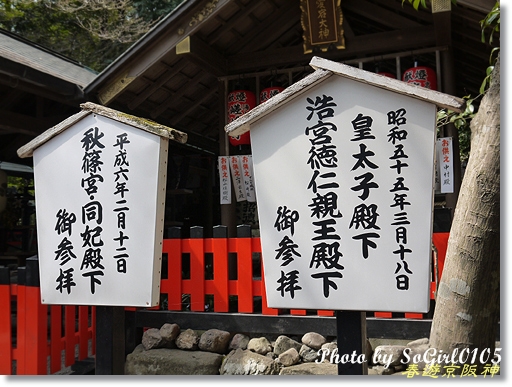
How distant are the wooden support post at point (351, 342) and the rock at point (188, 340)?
284 centimetres

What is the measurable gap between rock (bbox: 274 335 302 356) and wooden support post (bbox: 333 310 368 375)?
226 cm

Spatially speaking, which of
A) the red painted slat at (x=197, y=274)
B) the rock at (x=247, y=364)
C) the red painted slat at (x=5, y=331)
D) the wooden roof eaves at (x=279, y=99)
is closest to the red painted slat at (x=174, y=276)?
the red painted slat at (x=197, y=274)

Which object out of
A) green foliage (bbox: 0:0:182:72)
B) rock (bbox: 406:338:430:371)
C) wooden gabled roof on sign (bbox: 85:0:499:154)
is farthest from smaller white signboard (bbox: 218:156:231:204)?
green foliage (bbox: 0:0:182:72)

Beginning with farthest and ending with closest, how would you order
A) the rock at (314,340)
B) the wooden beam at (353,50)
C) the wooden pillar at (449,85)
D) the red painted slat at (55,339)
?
the wooden beam at (353,50) < the wooden pillar at (449,85) < the rock at (314,340) < the red painted slat at (55,339)

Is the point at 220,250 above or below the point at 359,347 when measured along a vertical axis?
above

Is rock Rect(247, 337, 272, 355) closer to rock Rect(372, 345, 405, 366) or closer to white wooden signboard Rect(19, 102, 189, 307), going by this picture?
rock Rect(372, 345, 405, 366)

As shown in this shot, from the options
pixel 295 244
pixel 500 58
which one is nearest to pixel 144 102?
pixel 295 244

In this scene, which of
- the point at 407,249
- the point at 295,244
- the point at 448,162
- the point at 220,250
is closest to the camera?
the point at 407,249

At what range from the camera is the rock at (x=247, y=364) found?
518 cm

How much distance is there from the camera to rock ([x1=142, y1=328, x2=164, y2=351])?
18.8ft

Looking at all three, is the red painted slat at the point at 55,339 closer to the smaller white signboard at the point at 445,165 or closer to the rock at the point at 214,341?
the rock at the point at 214,341

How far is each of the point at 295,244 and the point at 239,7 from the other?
17.5 ft

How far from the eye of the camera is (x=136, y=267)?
3564 millimetres

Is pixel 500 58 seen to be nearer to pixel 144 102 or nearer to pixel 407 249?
pixel 407 249
